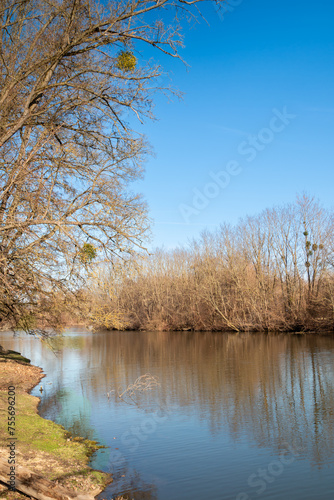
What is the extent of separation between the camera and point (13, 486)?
6.59 metres

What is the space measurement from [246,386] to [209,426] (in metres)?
5.17

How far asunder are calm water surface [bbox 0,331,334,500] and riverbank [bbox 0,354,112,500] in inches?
13.6

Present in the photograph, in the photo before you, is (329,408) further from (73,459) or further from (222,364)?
(222,364)

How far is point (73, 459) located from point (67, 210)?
5.83 m

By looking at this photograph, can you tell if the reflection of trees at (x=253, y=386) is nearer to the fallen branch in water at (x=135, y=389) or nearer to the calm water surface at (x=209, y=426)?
the calm water surface at (x=209, y=426)

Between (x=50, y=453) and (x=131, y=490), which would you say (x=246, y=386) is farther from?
(x=50, y=453)

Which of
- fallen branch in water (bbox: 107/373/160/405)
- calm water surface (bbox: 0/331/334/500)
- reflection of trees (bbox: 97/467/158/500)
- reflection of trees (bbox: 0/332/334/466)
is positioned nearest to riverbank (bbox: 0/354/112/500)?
reflection of trees (bbox: 97/467/158/500)

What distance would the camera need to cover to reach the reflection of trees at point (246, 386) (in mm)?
11281

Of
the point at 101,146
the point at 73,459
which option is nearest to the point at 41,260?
the point at 101,146

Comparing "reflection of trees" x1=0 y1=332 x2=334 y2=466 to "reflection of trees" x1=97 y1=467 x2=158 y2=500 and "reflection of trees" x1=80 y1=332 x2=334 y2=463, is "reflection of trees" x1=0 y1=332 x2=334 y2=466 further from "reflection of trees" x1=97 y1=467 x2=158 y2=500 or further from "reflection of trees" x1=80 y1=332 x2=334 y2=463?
"reflection of trees" x1=97 y1=467 x2=158 y2=500

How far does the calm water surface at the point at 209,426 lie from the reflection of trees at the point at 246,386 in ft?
0.15

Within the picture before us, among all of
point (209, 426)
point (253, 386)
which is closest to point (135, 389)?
point (253, 386)

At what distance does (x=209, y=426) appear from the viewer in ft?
38.8

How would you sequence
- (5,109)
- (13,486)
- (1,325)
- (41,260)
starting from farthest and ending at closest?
1. (1,325)
2. (41,260)
3. (5,109)
4. (13,486)
